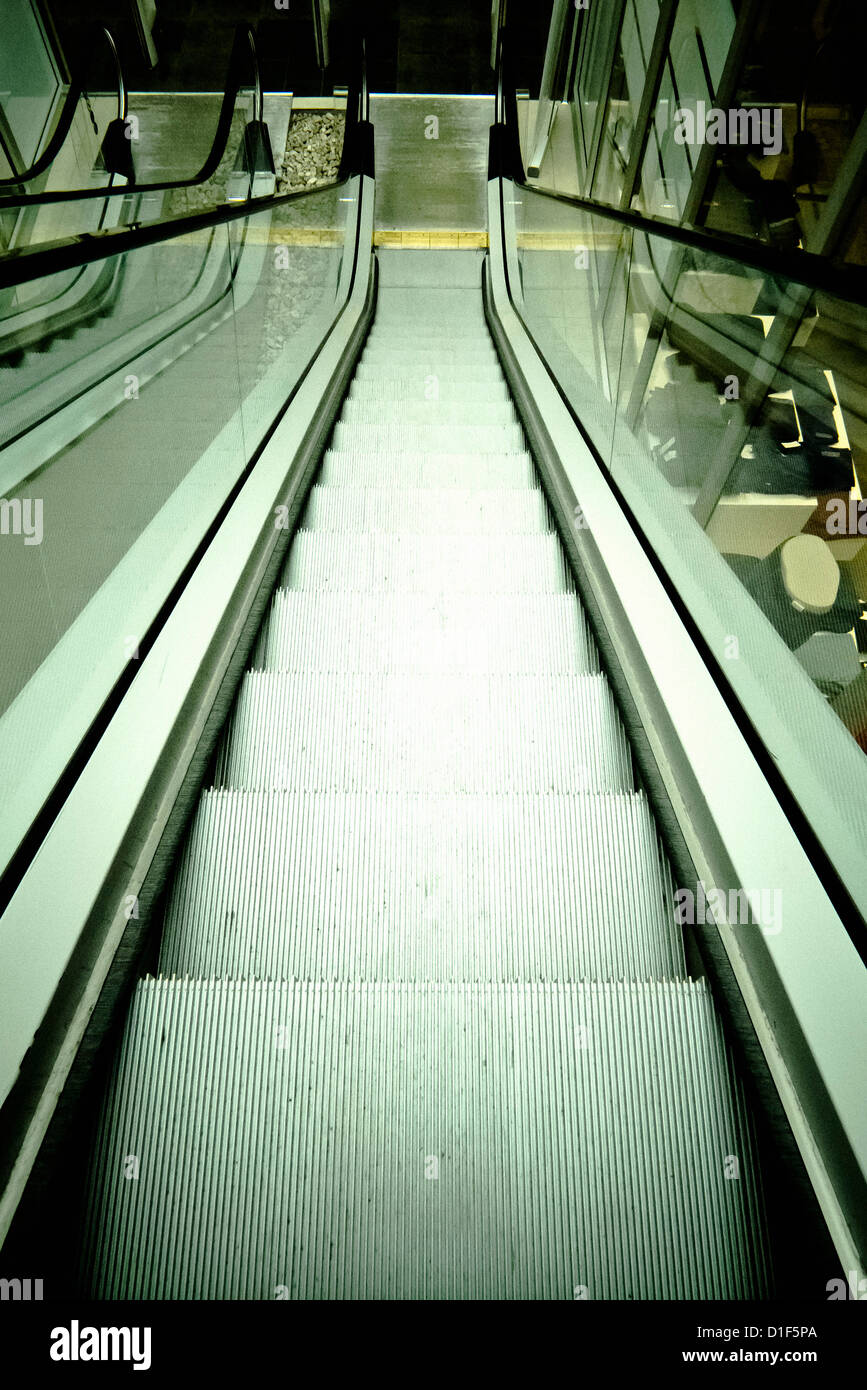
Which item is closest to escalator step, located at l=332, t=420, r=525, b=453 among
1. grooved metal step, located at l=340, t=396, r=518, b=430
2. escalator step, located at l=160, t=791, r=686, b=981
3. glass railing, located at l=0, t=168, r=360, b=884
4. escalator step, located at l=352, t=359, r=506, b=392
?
grooved metal step, located at l=340, t=396, r=518, b=430

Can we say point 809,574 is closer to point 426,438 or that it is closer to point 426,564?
point 426,564

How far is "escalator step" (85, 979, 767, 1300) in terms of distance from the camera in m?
1.00

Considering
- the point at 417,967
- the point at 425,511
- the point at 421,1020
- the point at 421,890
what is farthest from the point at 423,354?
the point at 421,1020

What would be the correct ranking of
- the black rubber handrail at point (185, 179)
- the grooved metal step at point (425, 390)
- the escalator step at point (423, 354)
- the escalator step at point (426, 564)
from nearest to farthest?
1. the black rubber handrail at point (185, 179)
2. the escalator step at point (426, 564)
3. the grooved metal step at point (425, 390)
4. the escalator step at point (423, 354)

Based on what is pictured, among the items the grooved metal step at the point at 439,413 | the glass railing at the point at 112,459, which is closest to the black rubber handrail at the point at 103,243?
the glass railing at the point at 112,459

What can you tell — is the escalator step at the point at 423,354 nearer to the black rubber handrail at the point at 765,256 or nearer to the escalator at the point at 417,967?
the black rubber handrail at the point at 765,256

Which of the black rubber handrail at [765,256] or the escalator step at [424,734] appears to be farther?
the escalator step at [424,734]

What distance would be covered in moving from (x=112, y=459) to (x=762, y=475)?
1.47 meters

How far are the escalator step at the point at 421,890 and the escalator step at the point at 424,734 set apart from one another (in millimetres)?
156

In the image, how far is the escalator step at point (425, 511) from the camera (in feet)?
9.37

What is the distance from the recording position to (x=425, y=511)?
9.58 ft
